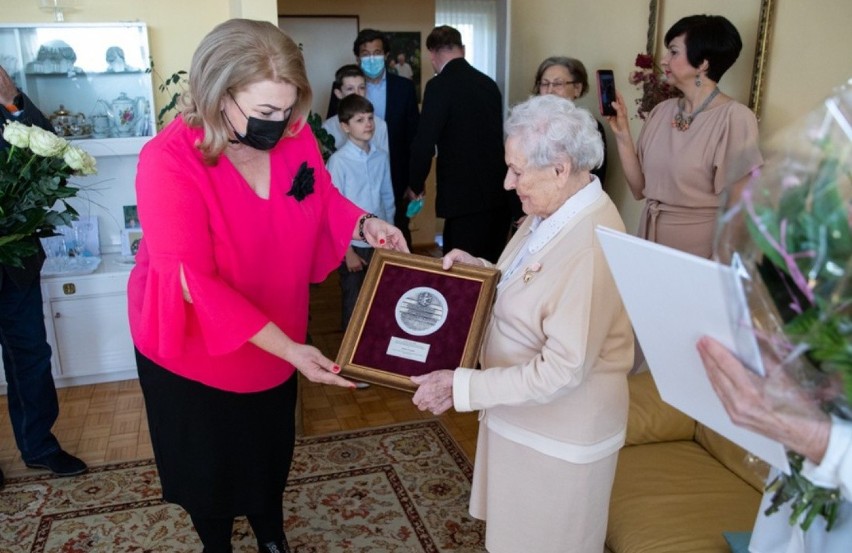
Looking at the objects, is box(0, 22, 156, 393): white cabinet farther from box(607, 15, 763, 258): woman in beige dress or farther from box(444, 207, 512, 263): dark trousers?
box(607, 15, 763, 258): woman in beige dress

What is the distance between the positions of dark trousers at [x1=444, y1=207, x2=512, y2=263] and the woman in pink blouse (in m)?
1.99

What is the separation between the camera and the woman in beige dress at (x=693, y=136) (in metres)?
2.75

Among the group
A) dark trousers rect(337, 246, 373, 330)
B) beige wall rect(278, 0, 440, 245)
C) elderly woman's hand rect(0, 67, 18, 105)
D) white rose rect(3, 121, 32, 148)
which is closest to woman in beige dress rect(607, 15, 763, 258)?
dark trousers rect(337, 246, 373, 330)

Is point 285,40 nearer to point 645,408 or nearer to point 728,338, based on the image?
point 728,338

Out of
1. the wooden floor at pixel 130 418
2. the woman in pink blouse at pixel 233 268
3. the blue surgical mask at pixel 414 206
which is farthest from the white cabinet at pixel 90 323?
the woman in pink blouse at pixel 233 268

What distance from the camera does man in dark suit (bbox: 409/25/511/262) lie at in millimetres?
3920

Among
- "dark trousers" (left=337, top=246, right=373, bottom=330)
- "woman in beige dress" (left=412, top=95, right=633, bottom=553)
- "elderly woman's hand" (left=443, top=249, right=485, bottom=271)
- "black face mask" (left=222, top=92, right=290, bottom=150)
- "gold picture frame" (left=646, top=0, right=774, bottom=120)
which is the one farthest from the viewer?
"dark trousers" (left=337, top=246, right=373, bottom=330)

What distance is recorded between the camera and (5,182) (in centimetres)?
260

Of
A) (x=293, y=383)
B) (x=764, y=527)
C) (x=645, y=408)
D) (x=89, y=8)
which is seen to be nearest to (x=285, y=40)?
(x=293, y=383)

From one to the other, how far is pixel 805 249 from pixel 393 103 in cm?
403

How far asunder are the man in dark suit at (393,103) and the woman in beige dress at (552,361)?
9.28 feet

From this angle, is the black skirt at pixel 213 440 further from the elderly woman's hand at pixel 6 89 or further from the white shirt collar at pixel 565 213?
the elderly woman's hand at pixel 6 89

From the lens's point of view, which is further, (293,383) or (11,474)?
(11,474)

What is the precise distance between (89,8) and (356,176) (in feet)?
5.67
